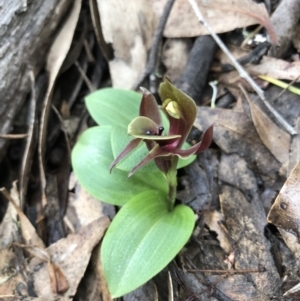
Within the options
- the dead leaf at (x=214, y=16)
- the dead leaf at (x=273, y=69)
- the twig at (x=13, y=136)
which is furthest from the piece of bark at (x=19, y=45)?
the dead leaf at (x=273, y=69)

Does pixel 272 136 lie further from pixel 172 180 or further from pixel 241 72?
pixel 172 180

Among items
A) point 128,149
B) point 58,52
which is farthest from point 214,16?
point 128,149

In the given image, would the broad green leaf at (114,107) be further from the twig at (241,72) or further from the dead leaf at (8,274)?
the dead leaf at (8,274)

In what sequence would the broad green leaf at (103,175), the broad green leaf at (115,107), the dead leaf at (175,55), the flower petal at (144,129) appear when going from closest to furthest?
the flower petal at (144,129) < the broad green leaf at (103,175) < the broad green leaf at (115,107) < the dead leaf at (175,55)

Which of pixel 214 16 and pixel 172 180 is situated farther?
pixel 214 16

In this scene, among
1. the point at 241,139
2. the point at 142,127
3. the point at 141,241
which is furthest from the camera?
the point at 241,139

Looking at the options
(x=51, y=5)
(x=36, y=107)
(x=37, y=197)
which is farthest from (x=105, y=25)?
(x=37, y=197)
